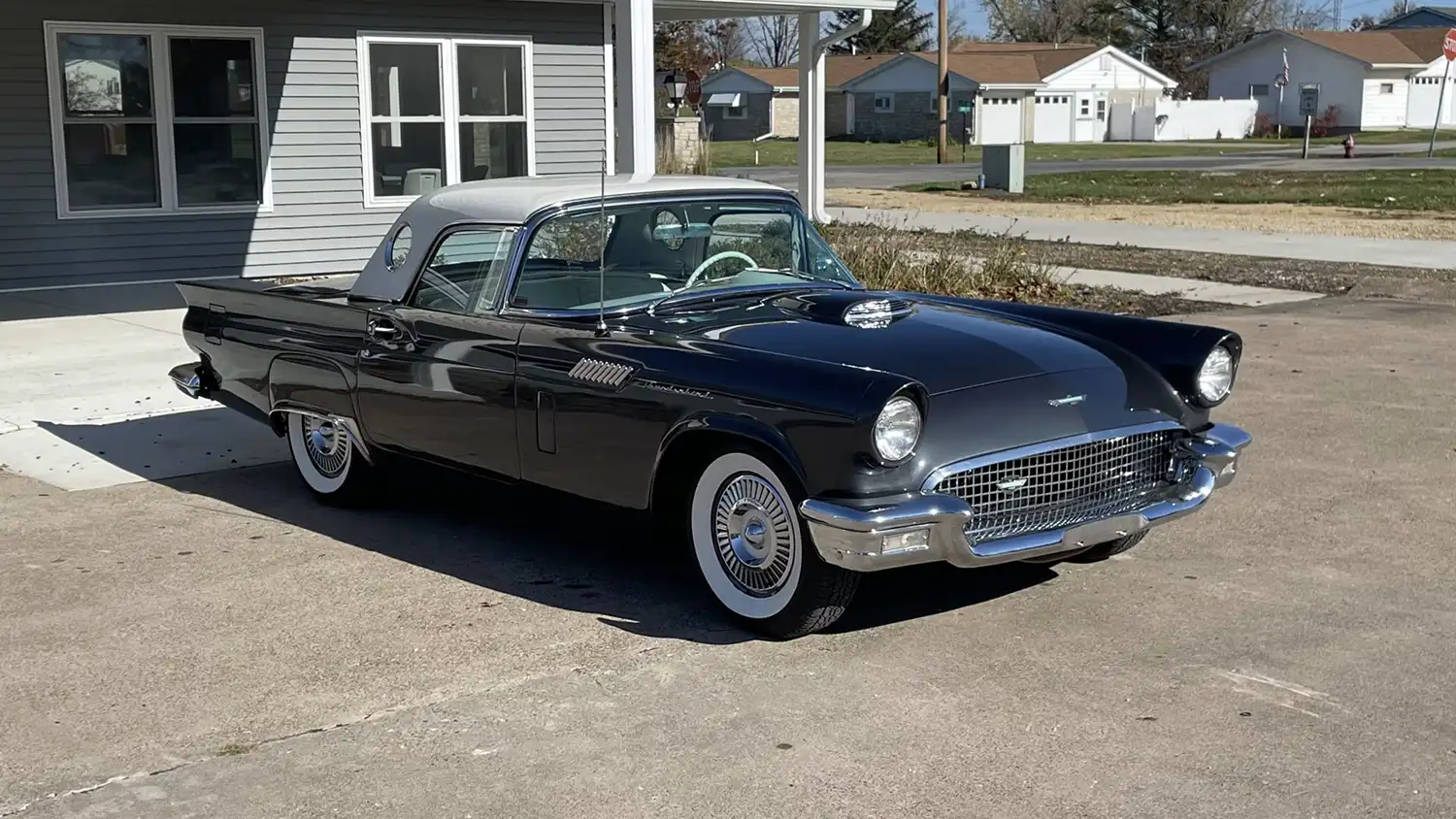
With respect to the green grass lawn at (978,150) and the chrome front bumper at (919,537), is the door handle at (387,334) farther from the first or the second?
the green grass lawn at (978,150)

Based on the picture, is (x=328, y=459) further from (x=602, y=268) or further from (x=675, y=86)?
(x=675, y=86)

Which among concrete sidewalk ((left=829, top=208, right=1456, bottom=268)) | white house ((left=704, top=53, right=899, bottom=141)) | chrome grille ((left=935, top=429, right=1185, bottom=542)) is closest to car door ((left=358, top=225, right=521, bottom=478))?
chrome grille ((left=935, top=429, right=1185, bottom=542))

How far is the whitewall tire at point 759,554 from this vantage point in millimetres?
4895

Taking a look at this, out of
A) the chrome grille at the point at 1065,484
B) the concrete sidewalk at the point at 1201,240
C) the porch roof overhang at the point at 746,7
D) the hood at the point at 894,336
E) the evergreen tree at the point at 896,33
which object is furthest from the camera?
the evergreen tree at the point at 896,33

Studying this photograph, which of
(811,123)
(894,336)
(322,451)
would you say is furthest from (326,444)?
(811,123)

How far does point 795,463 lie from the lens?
476 cm

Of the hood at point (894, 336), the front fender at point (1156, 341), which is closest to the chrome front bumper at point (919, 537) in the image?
the hood at point (894, 336)

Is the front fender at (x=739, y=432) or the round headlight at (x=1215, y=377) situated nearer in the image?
the front fender at (x=739, y=432)

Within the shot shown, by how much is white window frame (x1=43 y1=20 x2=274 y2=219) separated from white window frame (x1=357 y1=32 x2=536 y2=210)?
954mm

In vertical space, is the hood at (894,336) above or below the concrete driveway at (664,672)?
above

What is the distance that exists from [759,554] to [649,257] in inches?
56.3

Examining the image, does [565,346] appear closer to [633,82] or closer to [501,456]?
[501,456]

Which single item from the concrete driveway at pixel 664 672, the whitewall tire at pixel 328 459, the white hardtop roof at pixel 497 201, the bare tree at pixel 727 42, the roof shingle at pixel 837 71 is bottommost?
the concrete driveway at pixel 664 672

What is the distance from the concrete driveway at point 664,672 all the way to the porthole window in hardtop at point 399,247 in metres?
1.11
